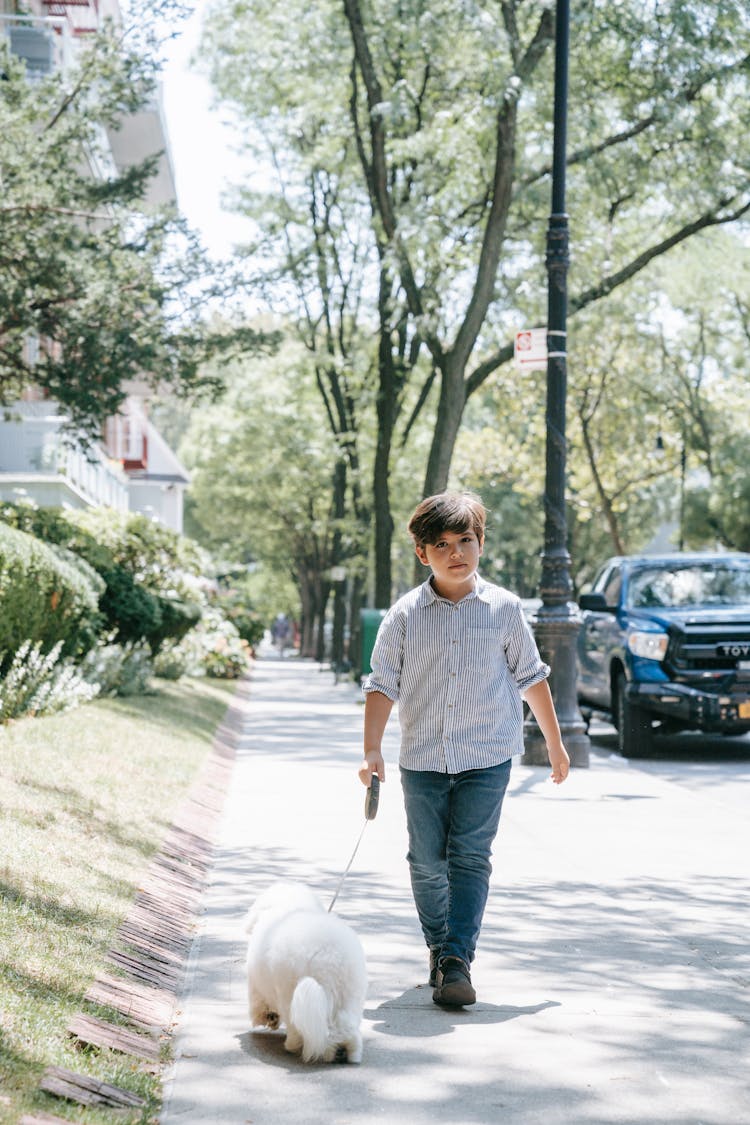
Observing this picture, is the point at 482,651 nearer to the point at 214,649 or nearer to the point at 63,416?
the point at 63,416

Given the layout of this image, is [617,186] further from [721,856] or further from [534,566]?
[534,566]

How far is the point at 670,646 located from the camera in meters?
15.5

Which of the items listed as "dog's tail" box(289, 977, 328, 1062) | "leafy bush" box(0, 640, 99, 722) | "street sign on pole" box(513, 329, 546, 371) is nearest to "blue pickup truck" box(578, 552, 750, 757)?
"street sign on pole" box(513, 329, 546, 371)

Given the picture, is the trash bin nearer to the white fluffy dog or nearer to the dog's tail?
the white fluffy dog

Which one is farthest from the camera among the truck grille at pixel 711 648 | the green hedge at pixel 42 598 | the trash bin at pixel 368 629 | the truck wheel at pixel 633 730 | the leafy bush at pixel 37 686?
the trash bin at pixel 368 629

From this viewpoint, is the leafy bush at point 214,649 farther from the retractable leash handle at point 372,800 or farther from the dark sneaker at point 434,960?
the retractable leash handle at point 372,800

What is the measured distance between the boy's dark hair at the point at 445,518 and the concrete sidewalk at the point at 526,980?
5.39 feet

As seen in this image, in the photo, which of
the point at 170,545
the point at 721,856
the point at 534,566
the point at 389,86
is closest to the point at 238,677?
the point at 170,545

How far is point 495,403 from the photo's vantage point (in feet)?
147

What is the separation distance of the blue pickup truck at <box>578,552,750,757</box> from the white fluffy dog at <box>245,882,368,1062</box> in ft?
35.1

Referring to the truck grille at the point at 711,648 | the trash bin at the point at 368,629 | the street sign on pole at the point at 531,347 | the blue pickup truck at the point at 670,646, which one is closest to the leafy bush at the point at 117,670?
the blue pickup truck at the point at 670,646

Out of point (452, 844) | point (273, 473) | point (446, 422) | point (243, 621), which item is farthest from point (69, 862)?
point (273, 473)

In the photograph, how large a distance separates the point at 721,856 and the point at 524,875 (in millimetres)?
1426

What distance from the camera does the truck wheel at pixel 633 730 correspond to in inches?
619
